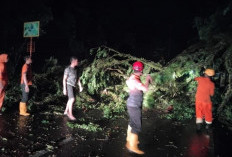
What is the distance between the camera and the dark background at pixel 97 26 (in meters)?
14.8

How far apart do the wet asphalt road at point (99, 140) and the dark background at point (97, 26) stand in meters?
8.74

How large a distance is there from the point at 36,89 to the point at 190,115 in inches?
249

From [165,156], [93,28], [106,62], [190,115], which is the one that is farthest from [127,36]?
[165,156]

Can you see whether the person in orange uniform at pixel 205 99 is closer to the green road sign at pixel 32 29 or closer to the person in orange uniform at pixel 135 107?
the person in orange uniform at pixel 135 107

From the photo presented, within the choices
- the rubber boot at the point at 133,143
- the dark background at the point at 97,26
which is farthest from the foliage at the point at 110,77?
the dark background at the point at 97,26

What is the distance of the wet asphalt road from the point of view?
5.16 m

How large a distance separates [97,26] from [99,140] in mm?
16204

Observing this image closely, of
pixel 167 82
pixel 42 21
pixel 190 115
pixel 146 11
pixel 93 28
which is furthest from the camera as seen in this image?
pixel 146 11

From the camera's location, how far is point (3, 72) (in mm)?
7594


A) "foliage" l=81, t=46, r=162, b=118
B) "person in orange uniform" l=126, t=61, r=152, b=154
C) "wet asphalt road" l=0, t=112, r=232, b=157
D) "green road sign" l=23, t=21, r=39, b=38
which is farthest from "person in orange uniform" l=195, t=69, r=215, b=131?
"green road sign" l=23, t=21, r=39, b=38

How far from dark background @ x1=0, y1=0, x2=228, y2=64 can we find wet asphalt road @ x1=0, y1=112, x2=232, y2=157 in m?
8.74

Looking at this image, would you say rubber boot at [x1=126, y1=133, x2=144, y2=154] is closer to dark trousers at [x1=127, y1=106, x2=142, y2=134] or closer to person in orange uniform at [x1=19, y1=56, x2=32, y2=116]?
dark trousers at [x1=127, y1=106, x2=142, y2=134]

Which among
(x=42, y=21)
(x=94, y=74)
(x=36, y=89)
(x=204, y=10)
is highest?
(x=204, y=10)

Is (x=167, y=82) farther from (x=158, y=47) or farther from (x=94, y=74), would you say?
(x=158, y=47)
